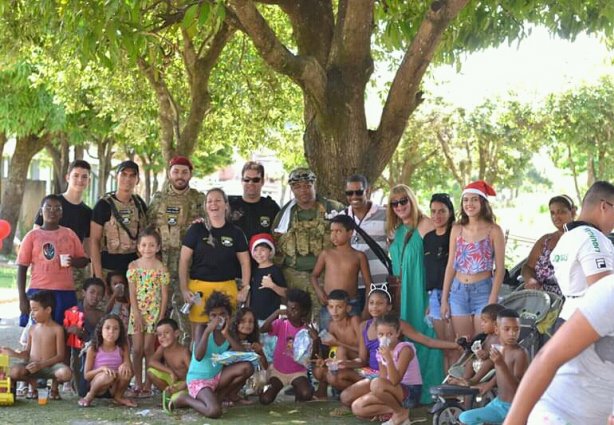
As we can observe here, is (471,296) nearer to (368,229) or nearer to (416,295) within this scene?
(416,295)

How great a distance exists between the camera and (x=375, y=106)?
30.9 meters

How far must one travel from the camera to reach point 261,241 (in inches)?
328

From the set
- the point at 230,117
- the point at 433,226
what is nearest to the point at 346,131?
the point at 433,226

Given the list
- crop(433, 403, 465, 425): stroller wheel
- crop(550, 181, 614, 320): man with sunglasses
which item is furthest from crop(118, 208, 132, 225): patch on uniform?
crop(550, 181, 614, 320): man with sunglasses

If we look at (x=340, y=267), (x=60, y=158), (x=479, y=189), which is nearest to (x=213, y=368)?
(x=340, y=267)

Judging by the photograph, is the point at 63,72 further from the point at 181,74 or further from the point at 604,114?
the point at 604,114

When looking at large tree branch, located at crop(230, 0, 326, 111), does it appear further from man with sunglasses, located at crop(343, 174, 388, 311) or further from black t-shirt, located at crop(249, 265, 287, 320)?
black t-shirt, located at crop(249, 265, 287, 320)

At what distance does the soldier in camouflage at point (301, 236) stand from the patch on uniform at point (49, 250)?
2.00 metres

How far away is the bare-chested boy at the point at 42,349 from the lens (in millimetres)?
7992

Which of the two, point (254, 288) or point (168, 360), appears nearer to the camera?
point (168, 360)

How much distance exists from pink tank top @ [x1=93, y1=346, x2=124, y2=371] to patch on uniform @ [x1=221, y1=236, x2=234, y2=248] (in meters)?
1.30

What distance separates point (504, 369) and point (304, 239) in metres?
2.60

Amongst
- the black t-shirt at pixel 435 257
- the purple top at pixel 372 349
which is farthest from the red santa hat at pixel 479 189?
the purple top at pixel 372 349

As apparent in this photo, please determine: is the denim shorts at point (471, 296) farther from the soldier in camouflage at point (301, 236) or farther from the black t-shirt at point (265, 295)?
the black t-shirt at point (265, 295)
